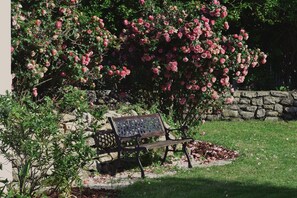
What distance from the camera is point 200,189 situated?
794cm

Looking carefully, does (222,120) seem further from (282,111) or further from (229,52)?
(229,52)

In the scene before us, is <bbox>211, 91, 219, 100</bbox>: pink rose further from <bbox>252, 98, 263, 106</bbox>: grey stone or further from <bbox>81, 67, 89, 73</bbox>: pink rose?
<bbox>252, 98, 263, 106</bbox>: grey stone

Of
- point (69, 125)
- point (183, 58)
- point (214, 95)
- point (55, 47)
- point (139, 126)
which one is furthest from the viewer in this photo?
point (214, 95)

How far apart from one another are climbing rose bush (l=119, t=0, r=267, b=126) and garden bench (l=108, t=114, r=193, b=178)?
1626 mm

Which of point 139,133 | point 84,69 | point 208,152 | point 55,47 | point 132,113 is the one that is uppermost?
point 55,47

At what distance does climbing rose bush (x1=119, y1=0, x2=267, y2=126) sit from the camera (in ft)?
38.0

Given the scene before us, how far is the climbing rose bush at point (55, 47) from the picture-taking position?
10578 millimetres

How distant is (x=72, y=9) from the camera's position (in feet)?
38.9

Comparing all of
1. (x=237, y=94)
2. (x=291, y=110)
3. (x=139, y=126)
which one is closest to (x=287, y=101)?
(x=291, y=110)

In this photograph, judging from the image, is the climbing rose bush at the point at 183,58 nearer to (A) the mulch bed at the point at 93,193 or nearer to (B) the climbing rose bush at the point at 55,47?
(B) the climbing rose bush at the point at 55,47

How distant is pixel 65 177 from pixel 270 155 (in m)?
5.04

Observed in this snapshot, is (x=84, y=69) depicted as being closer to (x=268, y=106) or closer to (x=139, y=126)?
(x=139, y=126)

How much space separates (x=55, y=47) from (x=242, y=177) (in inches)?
154

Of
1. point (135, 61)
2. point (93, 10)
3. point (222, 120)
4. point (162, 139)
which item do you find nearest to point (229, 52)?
point (135, 61)
